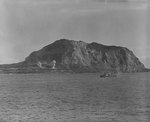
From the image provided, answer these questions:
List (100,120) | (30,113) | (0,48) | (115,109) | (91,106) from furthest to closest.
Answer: (0,48)
(91,106)
(115,109)
(30,113)
(100,120)

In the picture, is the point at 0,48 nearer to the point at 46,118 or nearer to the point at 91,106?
the point at 91,106

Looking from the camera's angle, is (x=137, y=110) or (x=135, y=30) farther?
(x=135, y=30)

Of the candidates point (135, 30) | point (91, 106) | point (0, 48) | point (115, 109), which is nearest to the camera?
point (115, 109)

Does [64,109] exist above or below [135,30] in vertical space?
below

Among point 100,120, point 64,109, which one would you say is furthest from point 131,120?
point 64,109

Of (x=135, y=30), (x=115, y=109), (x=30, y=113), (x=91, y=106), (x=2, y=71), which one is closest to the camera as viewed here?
(x=30, y=113)

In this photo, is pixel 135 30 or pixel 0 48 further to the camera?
pixel 0 48

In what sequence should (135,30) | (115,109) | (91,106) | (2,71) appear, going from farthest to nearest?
1. (2,71)
2. (135,30)
3. (91,106)
4. (115,109)

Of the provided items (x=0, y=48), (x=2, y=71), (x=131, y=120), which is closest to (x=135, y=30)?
(x=131, y=120)

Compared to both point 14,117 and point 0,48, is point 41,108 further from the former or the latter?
point 0,48
